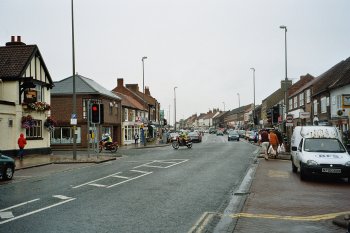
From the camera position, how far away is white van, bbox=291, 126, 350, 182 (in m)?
14.5

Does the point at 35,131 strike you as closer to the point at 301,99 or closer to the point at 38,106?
the point at 38,106

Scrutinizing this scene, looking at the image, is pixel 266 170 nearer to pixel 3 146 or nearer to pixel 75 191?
pixel 75 191

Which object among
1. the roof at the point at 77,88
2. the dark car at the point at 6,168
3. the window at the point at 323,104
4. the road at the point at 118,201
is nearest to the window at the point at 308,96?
the window at the point at 323,104

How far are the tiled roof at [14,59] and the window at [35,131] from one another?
13.8ft

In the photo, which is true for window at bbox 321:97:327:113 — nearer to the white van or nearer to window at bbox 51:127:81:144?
the white van

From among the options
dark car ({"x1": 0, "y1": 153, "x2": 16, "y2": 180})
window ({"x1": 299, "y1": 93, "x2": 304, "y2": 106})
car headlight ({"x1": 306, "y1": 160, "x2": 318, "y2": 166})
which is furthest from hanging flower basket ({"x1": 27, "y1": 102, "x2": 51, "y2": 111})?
window ({"x1": 299, "y1": 93, "x2": 304, "y2": 106})

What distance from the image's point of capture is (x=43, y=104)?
3250 centimetres

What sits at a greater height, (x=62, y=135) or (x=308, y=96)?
(x=308, y=96)

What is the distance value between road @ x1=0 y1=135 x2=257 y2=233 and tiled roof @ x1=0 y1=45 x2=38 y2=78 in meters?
14.8

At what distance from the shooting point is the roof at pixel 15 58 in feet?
98.4

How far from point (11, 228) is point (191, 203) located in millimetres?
4392

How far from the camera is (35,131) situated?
32.6 metres

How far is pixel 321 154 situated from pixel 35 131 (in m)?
23.8

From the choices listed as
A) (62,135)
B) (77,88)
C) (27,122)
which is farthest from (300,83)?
(27,122)
